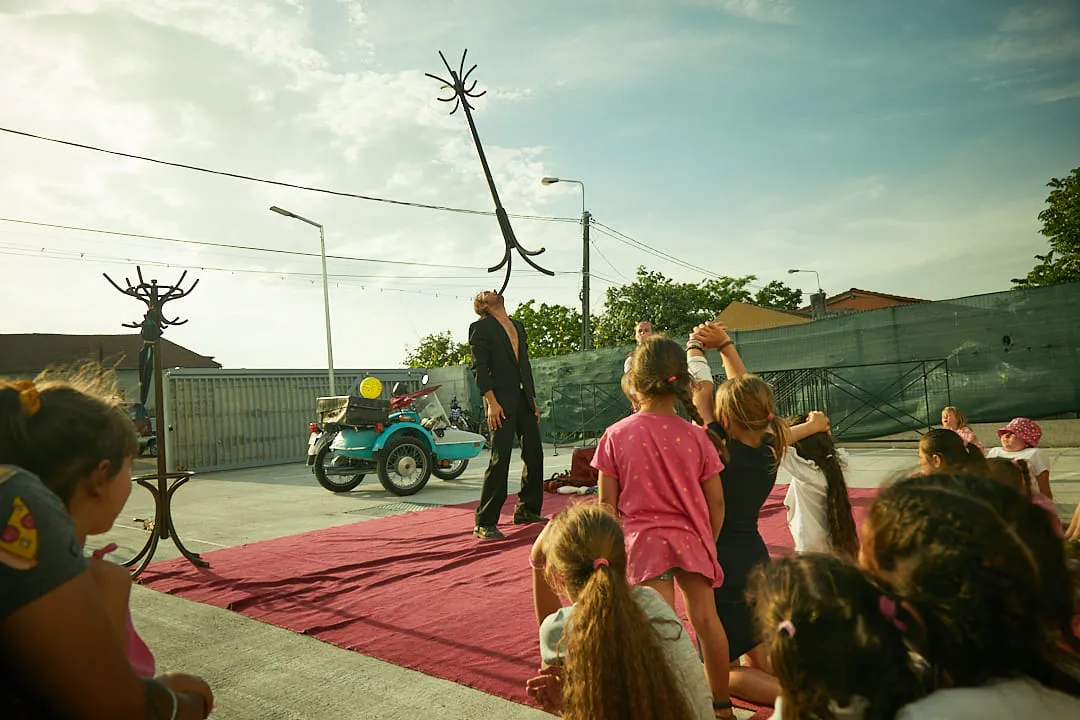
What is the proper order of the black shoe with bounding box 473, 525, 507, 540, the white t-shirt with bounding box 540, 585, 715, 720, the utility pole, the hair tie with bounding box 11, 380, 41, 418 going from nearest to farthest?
the hair tie with bounding box 11, 380, 41, 418 → the white t-shirt with bounding box 540, 585, 715, 720 → the black shoe with bounding box 473, 525, 507, 540 → the utility pole

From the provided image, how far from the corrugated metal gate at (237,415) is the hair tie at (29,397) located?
1430 centimetres

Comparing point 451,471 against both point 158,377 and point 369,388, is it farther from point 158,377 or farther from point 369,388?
point 158,377

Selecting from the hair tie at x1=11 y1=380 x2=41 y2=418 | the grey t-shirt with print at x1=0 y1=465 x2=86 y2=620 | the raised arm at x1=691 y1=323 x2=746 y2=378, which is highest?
the raised arm at x1=691 y1=323 x2=746 y2=378

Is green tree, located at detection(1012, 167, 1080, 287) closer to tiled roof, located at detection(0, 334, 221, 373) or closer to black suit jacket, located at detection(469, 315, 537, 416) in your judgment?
black suit jacket, located at detection(469, 315, 537, 416)

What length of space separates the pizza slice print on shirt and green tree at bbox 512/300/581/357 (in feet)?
135

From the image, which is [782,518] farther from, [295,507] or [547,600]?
[295,507]

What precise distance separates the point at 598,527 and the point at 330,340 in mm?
16949

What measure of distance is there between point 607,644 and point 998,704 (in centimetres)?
78

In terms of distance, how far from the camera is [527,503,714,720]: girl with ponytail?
5.15 feet

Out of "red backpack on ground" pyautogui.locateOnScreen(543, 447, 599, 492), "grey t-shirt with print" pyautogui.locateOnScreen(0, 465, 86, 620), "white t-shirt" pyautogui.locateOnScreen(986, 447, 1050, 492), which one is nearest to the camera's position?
"grey t-shirt with print" pyautogui.locateOnScreen(0, 465, 86, 620)

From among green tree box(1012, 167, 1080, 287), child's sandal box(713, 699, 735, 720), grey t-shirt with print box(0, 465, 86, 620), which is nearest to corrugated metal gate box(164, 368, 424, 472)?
child's sandal box(713, 699, 735, 720)

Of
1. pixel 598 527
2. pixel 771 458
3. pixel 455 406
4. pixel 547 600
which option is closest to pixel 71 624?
pixel 598 527

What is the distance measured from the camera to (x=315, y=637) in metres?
3.29

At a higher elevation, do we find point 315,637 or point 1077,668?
point 1077,668
